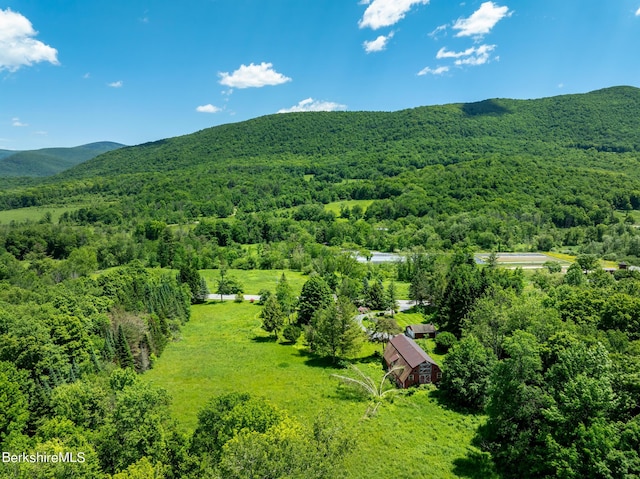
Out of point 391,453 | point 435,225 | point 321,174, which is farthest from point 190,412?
point 321,174

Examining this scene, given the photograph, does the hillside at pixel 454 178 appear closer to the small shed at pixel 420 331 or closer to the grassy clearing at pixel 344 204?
the grassy clearing at pixel 344 204

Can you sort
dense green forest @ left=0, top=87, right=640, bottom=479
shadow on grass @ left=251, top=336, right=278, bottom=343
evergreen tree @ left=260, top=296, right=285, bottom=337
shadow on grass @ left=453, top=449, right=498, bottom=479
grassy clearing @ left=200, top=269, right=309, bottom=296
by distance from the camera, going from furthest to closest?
grassy clearing @ left=200, top=269, right=309, bottom=296
evergreen tree @ left=260, top=296, right=285, bottom=337
shadow on grass @ left=251, top=336, right=278, bottom=343
shadow on grass @ left=453, top=449, right=498, bottom=479
dense green forest @ left=0, top=87, right=640, bottom=479

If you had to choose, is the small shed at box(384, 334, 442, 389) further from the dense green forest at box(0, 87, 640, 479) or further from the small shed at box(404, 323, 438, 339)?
the small shed at box(404, 323, 438, 339)

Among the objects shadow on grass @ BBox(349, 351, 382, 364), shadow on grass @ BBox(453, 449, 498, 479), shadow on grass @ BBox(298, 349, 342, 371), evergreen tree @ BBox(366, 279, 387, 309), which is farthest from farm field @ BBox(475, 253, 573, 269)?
shadow on grass @ BBox(453, 449, 498, 479)

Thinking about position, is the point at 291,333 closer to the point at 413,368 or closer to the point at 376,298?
the point at 413,368

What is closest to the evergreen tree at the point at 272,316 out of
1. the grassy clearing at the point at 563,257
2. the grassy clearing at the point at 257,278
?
the grassy clearing at the point at 257,278

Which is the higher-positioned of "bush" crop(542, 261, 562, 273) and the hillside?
the hillside
